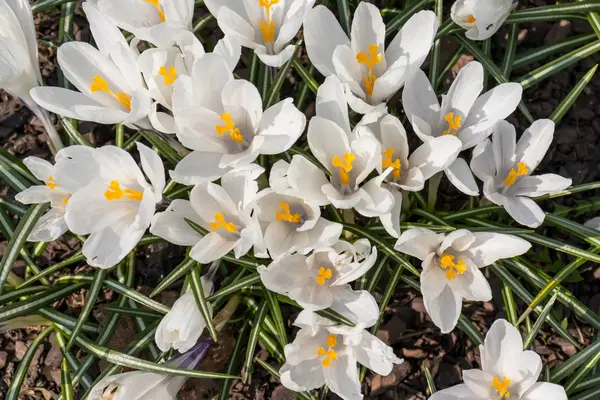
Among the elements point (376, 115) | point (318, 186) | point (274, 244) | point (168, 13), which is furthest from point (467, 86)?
A: point (168, 13)

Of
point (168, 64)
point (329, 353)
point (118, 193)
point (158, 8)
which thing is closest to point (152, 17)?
point (158, 8)

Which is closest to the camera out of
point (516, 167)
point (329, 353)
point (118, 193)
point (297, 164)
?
point (297, 164)

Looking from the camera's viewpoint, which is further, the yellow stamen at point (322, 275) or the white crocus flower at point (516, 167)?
the white crocus flower at point (516, 167)

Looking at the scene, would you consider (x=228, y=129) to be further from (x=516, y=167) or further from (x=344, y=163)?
(x=516, y=167)

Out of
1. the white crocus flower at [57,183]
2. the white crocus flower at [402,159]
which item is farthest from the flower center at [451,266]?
the white crocus flower at [57,183]

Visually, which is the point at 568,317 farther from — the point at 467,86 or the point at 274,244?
the point at 274,244

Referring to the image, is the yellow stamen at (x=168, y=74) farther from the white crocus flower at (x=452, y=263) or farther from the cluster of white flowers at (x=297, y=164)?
the white crocus flower at (x=452, y=263)

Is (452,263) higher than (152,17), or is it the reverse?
(152,17)
